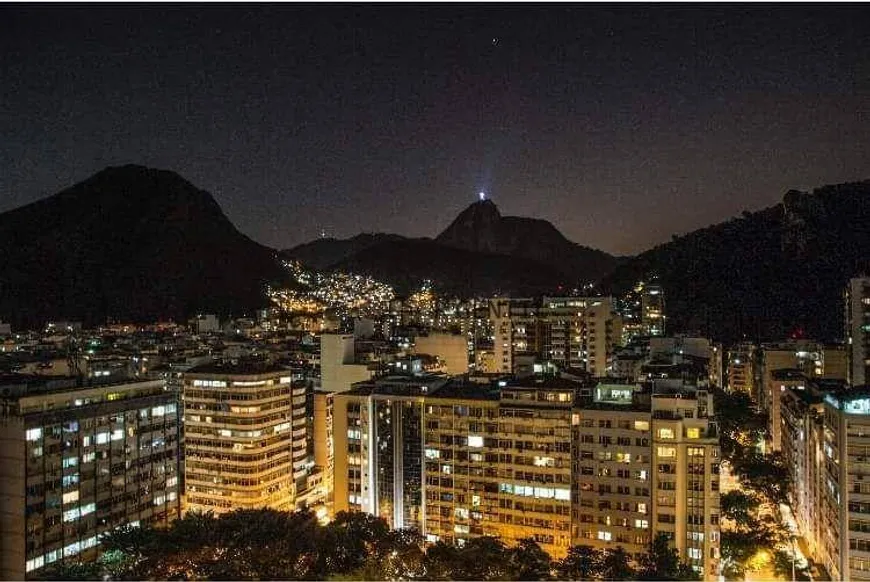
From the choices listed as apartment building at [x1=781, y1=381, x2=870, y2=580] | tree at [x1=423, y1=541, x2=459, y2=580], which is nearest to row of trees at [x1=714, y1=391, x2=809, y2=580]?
apartment building at [x1=781, y1=381, x2=870, y2=580]

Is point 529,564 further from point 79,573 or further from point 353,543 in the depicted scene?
point 79,573

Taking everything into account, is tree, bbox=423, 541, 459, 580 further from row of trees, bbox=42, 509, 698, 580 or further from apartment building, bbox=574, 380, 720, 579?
apartment building, bbox=574, 380, 720, 579

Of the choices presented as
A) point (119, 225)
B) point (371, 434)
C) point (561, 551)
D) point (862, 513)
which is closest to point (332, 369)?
point (371, 434)

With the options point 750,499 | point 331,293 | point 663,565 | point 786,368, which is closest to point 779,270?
point 786,368

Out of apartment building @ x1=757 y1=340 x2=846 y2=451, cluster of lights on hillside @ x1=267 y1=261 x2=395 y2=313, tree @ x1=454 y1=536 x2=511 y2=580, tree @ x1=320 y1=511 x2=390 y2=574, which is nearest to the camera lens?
tree @ x1=454 y1=536 x2=511 y2=580

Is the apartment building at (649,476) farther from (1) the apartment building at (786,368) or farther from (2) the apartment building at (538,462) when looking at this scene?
(1) the apartment building at (786,368)

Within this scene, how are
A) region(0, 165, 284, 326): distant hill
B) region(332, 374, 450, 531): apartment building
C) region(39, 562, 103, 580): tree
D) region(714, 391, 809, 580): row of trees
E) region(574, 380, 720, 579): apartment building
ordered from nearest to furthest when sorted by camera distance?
region(39, 562, 103, 580): tree < region(574, 380, 720, 579): apartment building < region(714, 391, 809, 580): row of trees < region(332, 374, 450, 531): apartment building < region(0, 165, 284, 326): distant hill

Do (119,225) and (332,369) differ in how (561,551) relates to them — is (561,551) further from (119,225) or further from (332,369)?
(119,225)

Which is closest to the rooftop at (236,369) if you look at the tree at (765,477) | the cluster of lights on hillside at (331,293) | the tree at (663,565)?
the tree at (663,565)
